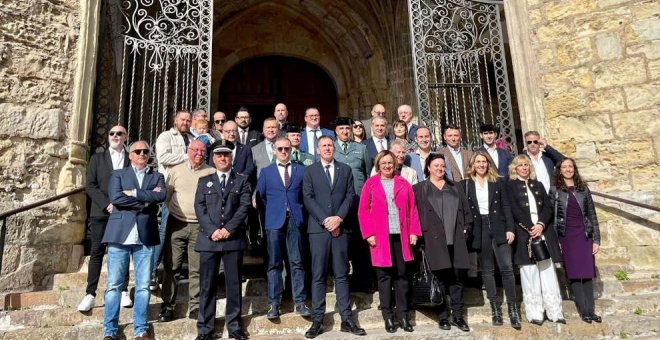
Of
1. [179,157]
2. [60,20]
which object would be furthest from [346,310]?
[60,20]

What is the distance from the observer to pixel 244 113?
515cm

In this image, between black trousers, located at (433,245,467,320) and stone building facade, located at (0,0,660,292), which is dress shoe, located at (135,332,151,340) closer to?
stone building facade, located at (0,0,660,292)

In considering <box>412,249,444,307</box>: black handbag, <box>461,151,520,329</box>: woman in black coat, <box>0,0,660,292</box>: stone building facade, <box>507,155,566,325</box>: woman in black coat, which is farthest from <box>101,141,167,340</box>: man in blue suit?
<box>507,155,566,325</box>: woman in black coat

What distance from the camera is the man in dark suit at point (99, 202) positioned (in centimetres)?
386

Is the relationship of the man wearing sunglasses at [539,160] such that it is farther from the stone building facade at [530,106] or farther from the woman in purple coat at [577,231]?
the stone building facade at [530,106]

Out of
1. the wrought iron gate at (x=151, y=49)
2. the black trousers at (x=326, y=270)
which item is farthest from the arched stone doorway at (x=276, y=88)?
the black trousers at (x=326, y=270)

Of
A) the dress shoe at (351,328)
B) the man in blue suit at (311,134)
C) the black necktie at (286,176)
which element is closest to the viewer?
the dress shoe at (351,328)

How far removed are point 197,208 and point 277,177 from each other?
2.35 ft

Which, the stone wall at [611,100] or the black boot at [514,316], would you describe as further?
the stone wall at [611,100]

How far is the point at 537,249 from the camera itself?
3.94 meters

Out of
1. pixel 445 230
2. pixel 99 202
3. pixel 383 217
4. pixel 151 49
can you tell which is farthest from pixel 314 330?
pixel 151 49

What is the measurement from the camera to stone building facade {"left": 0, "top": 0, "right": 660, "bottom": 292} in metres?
4.50

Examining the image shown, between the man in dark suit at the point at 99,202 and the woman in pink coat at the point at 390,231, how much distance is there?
210cm

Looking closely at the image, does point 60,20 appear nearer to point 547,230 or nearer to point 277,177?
point 277,177
